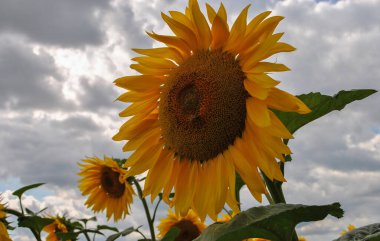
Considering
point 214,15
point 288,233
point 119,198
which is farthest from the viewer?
point 119,198

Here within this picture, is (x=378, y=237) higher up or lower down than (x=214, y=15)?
lower down

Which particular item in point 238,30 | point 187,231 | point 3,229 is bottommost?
point 3,229

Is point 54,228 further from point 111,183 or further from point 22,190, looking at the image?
point 22,190

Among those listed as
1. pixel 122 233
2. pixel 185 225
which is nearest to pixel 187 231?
pixel 185 225

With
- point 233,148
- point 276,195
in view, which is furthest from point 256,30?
point 276,195

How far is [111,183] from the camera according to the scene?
20.5ft

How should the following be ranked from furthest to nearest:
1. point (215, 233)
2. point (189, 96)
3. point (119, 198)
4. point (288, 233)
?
point (119, 198)
point (189, 96)
point (288, 233)
point (215, 233)

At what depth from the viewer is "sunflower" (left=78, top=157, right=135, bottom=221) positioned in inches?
243

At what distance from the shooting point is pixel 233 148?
2.38 metres

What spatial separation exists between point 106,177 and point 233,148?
4.22m

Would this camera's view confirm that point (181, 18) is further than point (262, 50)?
Yes

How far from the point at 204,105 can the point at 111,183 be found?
410 cm

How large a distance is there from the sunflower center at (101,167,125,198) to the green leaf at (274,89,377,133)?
13.6ft

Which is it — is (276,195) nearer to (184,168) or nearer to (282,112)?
(282,112)
